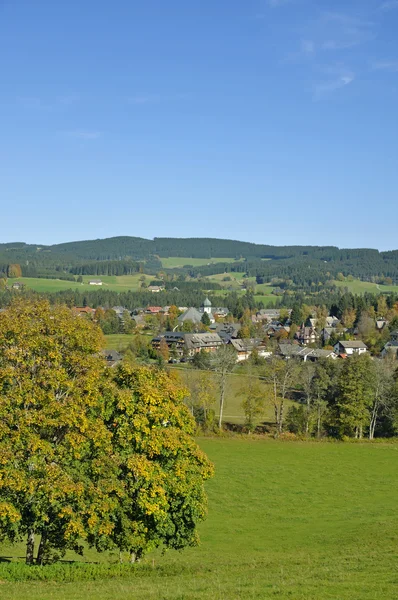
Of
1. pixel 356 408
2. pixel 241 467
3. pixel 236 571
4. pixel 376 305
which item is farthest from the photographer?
pixel 376 305

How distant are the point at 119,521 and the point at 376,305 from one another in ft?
469

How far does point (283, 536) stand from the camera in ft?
90.3

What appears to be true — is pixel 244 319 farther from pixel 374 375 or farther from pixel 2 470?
pixel 2 470

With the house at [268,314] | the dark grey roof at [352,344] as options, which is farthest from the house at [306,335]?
the house at [268,314]

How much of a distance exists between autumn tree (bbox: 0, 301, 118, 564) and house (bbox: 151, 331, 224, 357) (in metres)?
92.9

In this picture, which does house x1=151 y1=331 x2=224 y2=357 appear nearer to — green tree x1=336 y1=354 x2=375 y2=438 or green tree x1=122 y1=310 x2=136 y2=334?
green tree x1=122 y1=310 x2=136 y2=334

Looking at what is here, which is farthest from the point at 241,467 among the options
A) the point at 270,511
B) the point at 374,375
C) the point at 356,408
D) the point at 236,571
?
the point at 236,571

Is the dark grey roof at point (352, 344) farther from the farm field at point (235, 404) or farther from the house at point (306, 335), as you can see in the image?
the farm field at point (235, 404)

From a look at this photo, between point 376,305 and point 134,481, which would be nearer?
point 134,481

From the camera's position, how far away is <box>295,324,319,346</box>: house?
441ft

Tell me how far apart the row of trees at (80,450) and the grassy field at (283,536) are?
68.2 inches

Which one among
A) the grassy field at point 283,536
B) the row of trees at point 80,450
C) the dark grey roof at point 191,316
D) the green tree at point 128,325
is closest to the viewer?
the grassy field at point 283,536

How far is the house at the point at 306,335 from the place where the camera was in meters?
134

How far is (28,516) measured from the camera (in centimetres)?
1942
